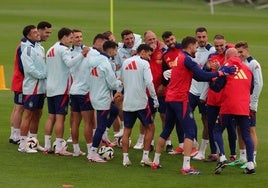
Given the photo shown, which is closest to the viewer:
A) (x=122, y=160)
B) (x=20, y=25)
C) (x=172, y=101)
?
(x=172, y=101)

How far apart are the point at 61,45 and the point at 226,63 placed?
129 inches

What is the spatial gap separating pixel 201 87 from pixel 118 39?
21.3 meters

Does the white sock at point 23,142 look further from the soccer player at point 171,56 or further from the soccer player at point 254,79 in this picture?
the soccer player at point 254,79

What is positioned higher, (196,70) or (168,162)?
(196,70)

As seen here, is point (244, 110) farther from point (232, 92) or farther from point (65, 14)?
point (65, 14)

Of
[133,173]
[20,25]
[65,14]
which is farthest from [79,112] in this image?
[65,14]

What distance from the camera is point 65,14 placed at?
51.2m

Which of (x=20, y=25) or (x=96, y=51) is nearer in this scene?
(x=96, y=51)

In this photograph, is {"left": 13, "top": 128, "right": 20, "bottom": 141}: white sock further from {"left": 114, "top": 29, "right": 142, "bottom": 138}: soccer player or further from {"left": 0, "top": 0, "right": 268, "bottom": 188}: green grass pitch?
{"left": 114, "top": 29, "right": 142, "bottom": 138}: soccer player

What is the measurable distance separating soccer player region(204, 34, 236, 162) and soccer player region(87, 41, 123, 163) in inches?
64.2

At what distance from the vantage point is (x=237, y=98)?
1694 centimetres

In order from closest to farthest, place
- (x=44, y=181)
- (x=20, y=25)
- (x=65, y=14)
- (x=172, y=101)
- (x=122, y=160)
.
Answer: (x=44, y=181)
(x=172, y=101)
(x=122, y=160)
(x=20, y=25)
(x=65, y=14)

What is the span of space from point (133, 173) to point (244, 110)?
6.91 ft

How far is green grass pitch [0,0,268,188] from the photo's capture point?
640 inches
